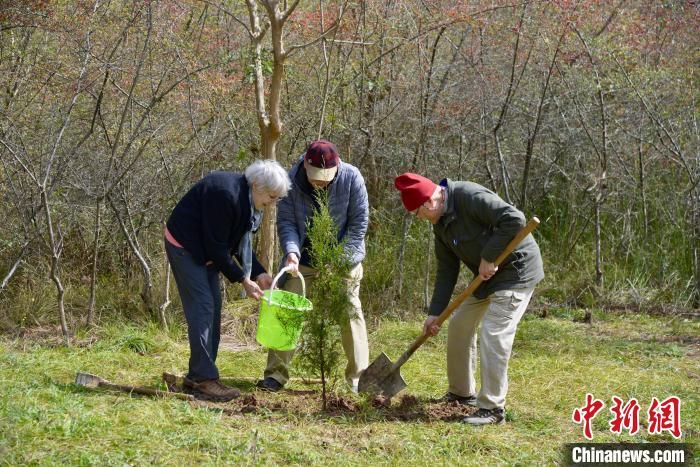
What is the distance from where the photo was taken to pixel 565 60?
376 inches

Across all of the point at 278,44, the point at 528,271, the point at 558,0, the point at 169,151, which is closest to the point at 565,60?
the point at 558,0

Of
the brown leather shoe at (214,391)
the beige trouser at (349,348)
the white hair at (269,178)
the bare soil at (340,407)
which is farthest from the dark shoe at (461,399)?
the white hair at (269,178)

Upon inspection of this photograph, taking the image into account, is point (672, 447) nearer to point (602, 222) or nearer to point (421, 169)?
point (421, 169)

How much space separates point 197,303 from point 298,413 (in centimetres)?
94

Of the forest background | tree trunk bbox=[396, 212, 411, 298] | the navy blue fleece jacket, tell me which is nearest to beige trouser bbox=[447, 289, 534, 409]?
the navy blue fleece jacket

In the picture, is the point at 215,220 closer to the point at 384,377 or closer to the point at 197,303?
the point at 197,303

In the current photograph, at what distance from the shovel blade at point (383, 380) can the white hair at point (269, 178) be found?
1.29 meters

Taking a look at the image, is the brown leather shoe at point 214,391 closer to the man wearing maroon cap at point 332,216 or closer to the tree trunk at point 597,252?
the man wearing maroon cap at point 332,216

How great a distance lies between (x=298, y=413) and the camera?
530 cm

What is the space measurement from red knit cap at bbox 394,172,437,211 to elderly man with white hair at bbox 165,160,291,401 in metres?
0.72

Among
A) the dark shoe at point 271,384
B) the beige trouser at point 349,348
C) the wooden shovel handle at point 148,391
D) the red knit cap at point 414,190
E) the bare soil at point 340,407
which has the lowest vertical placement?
the bare soil at point 340,407

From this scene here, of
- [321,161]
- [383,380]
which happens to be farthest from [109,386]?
[321,161]

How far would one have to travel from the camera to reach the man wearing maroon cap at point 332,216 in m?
5.52

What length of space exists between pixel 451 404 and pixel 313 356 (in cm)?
93
